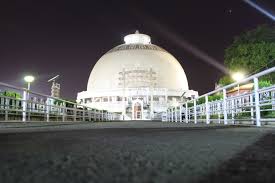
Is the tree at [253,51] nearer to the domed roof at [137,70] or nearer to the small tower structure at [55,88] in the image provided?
the domed roof at [137,70]

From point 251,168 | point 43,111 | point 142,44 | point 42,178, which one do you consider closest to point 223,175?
point 251,168

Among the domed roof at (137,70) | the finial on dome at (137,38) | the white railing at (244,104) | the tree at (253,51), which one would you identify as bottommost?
the white railing at (244,104)

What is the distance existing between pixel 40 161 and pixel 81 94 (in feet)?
240

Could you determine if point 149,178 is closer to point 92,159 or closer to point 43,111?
point 92,159

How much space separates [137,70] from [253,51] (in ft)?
145

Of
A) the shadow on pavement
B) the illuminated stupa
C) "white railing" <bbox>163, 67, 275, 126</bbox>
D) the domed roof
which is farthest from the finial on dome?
the shadow on pavement

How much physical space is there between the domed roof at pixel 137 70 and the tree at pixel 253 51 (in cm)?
4132

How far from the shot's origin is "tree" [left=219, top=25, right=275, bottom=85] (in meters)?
25.0

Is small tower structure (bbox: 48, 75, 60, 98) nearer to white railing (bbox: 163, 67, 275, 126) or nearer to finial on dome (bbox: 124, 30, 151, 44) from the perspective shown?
finial on dome (bbox: 124, 30, 151, 44)

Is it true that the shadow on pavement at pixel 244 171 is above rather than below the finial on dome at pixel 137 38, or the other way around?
below

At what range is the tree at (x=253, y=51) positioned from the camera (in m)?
25.0

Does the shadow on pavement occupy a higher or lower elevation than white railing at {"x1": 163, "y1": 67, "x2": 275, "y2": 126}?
lower

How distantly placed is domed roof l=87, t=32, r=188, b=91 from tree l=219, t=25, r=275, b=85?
136 ft

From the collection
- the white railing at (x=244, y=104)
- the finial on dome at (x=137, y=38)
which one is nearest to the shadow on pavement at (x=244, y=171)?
the white railing at (x=244, y=104)
